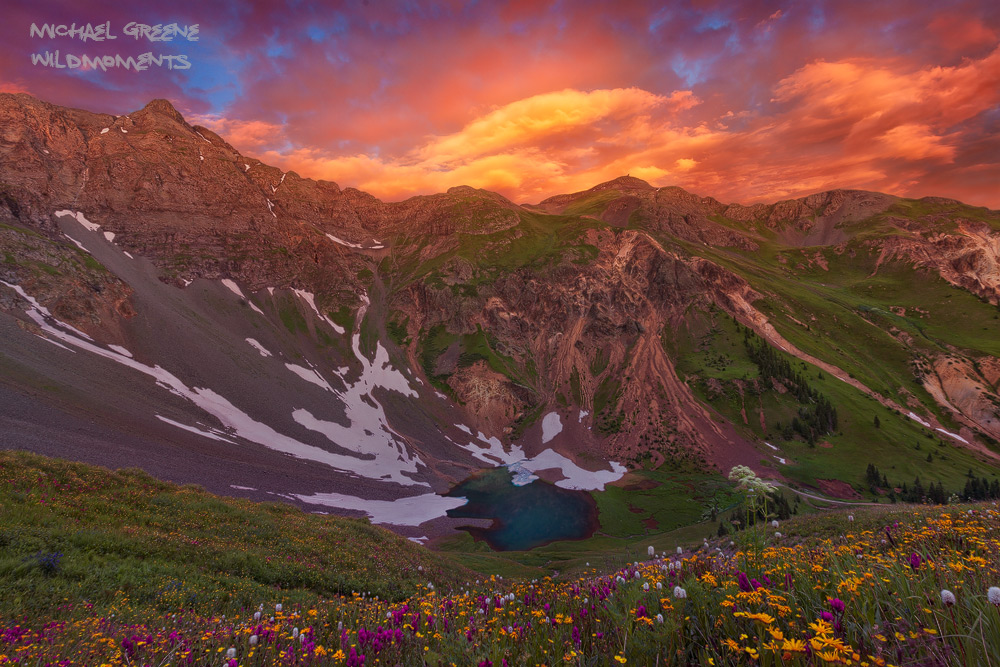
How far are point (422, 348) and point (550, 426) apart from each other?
5830cm

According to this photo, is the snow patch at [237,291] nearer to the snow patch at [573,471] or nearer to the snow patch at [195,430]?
the snow patch at [195,430]

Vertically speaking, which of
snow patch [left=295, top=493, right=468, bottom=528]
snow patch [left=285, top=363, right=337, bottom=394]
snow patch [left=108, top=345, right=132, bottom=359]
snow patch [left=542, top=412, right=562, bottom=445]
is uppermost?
snow patch [left=108, top=345, right=132, bottom=359]

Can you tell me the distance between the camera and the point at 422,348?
14400 centimetres

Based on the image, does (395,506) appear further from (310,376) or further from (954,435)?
(954,435)

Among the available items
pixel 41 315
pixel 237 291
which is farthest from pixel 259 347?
pixel 41 315

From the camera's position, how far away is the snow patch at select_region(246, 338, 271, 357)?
111 metres

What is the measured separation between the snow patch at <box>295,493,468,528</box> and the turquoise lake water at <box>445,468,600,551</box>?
10.8ft

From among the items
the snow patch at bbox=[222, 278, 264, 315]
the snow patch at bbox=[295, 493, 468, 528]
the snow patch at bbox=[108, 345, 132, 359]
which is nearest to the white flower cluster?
the snow patch at bbox=[295, 493, 468, 528]

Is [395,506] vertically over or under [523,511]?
under

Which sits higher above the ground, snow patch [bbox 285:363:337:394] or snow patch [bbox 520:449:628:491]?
snow patch [bbox 285:363:337:394]

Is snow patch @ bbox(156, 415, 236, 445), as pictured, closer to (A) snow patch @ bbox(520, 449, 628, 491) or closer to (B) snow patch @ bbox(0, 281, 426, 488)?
Answer: (B) snow patch @ bbox(0, 281, 426, 488)

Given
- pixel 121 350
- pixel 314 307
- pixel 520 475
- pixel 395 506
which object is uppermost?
pixel 314 307

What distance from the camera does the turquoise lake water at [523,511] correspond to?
6378cm

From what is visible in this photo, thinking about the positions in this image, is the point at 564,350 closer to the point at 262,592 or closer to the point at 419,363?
the point at 419,363
